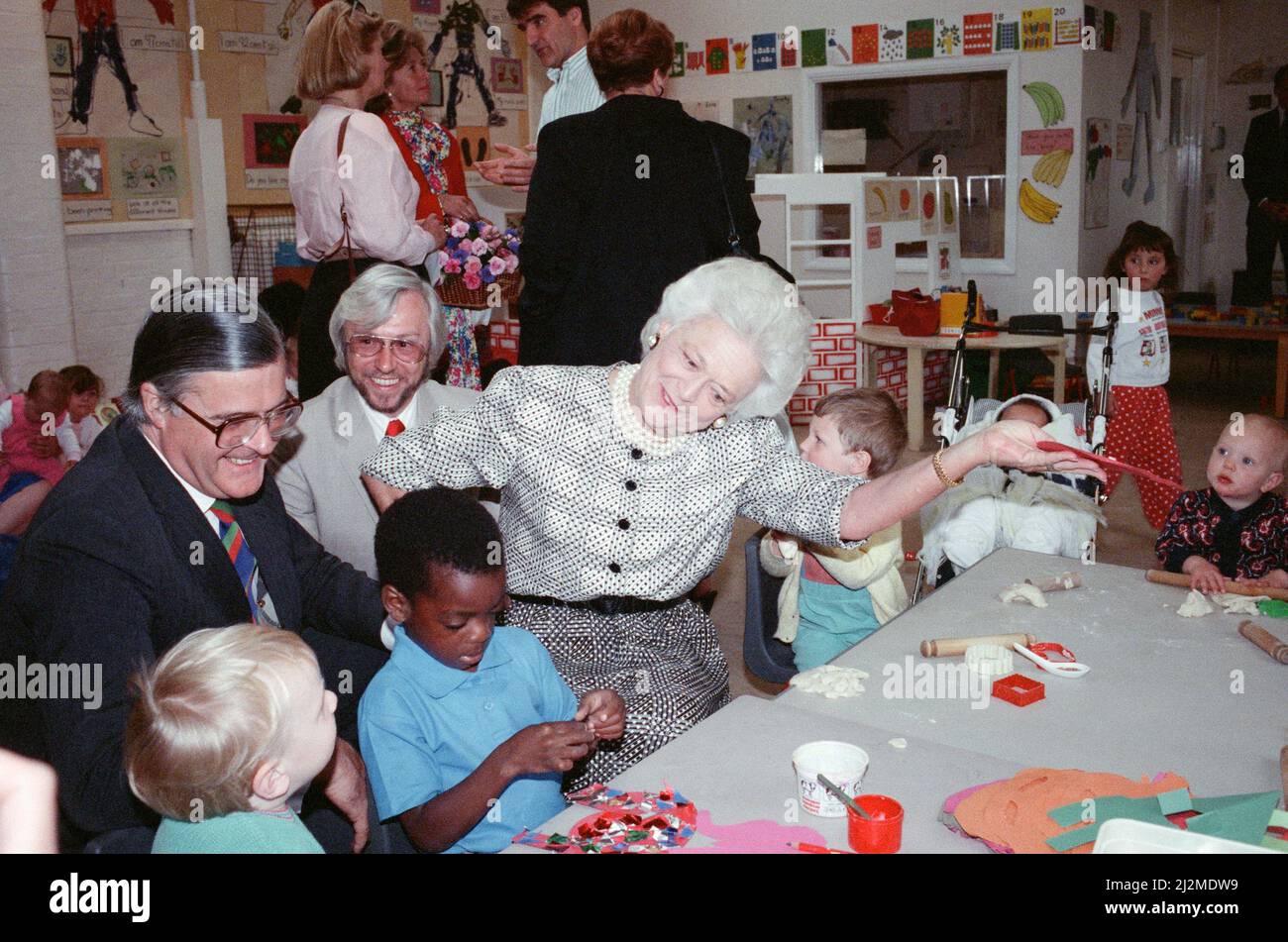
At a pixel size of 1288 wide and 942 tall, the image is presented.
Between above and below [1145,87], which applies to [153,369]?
below

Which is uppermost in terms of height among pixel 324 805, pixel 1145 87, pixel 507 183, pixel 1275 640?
pixel 1145 87

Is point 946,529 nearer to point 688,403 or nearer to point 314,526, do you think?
point 688,403

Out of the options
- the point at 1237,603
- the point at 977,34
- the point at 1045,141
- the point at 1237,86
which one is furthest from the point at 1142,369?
the point at 1237,86

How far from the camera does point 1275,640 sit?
2564 mm

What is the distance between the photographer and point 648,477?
8.89ft

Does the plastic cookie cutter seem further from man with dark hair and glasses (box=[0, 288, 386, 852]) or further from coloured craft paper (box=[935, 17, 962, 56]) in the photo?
coloured craft paper (box=[935, 17, 962, 56])

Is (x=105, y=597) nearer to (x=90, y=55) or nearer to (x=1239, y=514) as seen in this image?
(x=1239, y=514)

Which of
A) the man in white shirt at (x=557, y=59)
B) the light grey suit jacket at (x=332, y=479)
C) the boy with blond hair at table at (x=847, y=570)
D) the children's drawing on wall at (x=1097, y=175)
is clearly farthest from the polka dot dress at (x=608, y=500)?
the children's drawing on wall at (x=1097, y=175)

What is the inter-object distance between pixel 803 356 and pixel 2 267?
4.84 meters

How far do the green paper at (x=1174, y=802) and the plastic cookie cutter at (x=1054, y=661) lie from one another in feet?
1.94

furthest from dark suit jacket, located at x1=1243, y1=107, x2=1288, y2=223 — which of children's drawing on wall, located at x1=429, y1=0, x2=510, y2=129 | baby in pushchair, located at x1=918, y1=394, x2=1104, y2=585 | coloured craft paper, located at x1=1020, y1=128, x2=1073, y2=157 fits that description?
baby in pushchair, located at x1=918, y1=394, x2=1104, y2=585

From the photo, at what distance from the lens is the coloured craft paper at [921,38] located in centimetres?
936

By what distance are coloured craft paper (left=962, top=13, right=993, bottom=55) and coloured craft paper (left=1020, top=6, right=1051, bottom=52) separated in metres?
0.25
